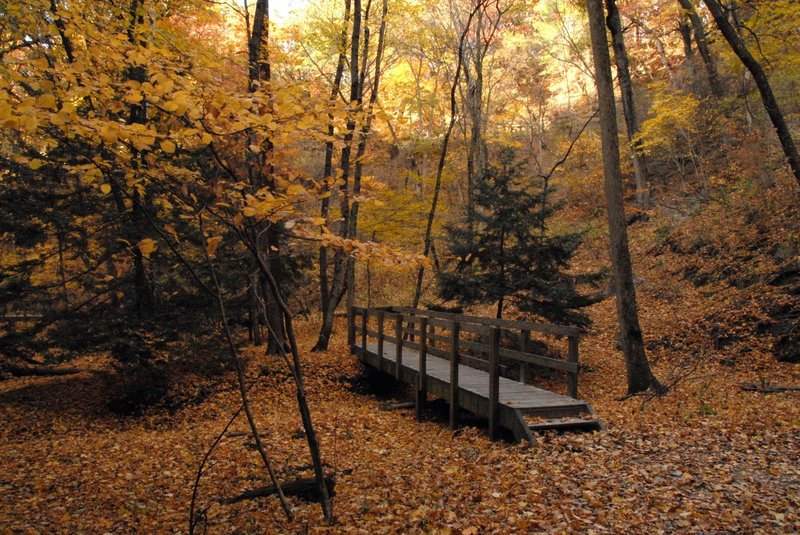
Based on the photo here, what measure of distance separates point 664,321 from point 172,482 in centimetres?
1204

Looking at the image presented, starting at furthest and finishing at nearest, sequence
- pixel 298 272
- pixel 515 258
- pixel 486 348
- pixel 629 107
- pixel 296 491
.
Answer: pixel 629 107 < pixel 298 272 < pixel 515 258 < pixel 486 348 < pixel 296 491

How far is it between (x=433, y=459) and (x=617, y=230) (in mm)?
4644

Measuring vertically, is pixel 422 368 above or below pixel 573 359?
below

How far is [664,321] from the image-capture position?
44.9 ft

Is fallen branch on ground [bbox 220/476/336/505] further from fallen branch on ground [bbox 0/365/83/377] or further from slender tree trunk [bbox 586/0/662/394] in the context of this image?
fallen branch on ground [bbox 0/365/83/377]

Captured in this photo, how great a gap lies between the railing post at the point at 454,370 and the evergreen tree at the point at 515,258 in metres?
3.96

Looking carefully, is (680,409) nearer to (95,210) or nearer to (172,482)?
(172,482)

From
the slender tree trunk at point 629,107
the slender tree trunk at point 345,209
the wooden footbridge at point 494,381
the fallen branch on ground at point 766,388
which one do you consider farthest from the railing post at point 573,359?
the slender tree trunk at point 629,107

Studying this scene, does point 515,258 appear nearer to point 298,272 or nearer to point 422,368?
point 422,368

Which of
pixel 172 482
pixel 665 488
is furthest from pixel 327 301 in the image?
pixel 665 488

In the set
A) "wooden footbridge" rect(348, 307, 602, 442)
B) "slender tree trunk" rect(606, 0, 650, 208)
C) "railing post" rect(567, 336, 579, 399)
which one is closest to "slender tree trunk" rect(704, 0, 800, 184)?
"wooden footbridge" rect(348, 307, 602, 442)

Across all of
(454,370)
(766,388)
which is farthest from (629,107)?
(454,370)

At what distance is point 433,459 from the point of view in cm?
671

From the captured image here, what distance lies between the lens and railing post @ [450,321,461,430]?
798 cm
